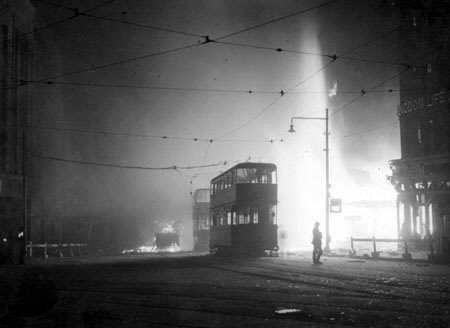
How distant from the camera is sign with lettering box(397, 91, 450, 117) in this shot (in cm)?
3362

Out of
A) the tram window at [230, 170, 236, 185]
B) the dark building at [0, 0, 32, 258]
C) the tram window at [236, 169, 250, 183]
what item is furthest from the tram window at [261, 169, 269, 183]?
the dark building at [0, 0, 32, 258]

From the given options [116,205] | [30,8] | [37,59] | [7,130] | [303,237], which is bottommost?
[303,237]

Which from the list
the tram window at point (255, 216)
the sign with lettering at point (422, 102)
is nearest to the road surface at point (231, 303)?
the tram window at point (255, 216)

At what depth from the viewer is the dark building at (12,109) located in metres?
34.7

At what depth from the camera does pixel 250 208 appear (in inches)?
1038

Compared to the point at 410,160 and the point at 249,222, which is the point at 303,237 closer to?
the point at 410,160

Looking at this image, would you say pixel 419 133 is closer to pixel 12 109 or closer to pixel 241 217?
pixel 241 217

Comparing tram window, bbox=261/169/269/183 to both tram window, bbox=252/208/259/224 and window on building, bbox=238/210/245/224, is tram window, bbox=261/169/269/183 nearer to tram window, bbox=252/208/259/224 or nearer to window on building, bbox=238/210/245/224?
tram window, bbox=252/208/259/224

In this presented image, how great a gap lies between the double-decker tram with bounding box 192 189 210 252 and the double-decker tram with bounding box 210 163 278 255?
11716 mm

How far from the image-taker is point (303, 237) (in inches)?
2606

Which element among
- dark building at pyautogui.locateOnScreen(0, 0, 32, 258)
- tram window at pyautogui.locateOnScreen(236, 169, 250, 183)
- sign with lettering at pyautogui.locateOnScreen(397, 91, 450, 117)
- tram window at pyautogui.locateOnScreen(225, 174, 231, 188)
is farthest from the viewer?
dark building at pyautogui.locateOnScreen(0, 0, 32, 258)

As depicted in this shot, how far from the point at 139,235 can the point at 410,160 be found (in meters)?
49.2

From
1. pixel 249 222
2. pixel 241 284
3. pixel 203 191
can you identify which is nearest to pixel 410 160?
pixel 249 222

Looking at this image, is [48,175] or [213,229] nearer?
[213,229]
